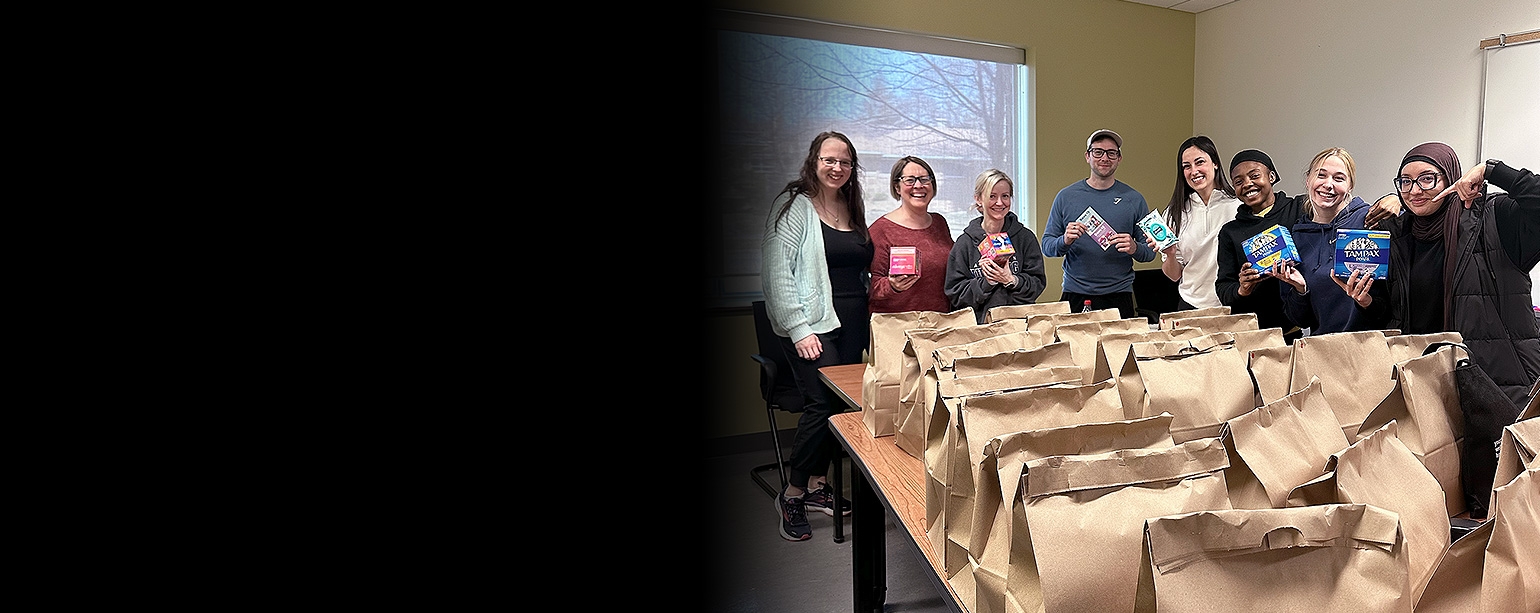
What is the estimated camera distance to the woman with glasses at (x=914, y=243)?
2.49 meters

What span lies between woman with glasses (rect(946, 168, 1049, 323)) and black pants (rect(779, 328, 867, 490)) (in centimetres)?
47

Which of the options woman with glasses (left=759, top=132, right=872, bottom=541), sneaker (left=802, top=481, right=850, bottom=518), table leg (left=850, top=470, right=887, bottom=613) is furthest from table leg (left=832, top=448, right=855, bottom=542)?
table leg (left=850, top=470, right=887, bottom=613)

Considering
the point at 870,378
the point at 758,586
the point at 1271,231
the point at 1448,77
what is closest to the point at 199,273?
the point at 870,378

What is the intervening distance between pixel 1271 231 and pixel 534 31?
7.65 feet

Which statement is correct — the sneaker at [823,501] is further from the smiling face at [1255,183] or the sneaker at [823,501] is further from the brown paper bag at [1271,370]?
the smiling face at [1255,183]

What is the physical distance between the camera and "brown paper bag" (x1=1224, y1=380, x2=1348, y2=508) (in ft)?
2.58

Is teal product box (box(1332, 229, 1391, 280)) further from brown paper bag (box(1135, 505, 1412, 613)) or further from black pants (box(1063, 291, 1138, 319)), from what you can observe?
brown paper bag (box(1135, 505, 1412, 613))

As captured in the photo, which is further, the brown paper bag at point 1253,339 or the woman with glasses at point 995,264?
the woman with glasses at point 995,264

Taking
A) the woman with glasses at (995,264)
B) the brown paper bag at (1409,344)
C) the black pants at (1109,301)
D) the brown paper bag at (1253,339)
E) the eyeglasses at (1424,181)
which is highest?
the eyeglasses at (1424,181)

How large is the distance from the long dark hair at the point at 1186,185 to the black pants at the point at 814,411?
1.36m

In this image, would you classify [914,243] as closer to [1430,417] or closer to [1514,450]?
[1430,417]

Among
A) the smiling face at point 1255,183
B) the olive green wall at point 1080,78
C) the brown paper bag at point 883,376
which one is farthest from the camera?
the olive green wall at point 1080,78

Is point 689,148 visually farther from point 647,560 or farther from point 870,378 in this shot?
point 870,378

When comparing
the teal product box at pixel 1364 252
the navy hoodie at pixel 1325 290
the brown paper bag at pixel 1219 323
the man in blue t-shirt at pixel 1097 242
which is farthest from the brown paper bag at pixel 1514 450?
the man in blue t-shirt at pixel 1097 242
